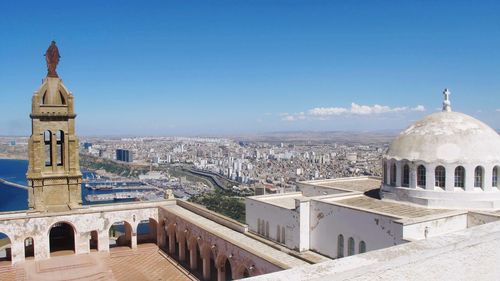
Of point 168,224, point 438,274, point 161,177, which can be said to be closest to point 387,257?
point 438,274

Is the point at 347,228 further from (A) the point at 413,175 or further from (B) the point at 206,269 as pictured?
(B) the point at 206,269

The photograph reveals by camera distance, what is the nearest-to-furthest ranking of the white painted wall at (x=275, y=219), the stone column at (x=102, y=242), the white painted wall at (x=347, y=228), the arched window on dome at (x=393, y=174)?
the white painted wall at (x=347, y=228) < the arched window on dome at (x=393, y=174) < the white painted wall at (x=275, y=219) < the stone column at (x=102, y=242)

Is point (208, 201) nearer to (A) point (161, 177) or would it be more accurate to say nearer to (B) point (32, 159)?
(B) point (32, 159)

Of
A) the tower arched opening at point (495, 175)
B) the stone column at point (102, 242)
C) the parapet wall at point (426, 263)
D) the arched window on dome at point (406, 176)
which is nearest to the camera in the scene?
the parapet wall at point (426, 263)

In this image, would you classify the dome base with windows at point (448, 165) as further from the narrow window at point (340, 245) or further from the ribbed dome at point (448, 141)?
the narrow window at point (340, 245)

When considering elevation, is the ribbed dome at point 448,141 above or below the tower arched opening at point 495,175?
above

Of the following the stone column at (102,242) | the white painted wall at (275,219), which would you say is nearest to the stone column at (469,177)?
the white painted wall at (275,219)

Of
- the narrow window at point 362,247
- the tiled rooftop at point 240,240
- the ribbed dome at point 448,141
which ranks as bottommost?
the tiled rooftop at point 240,240
